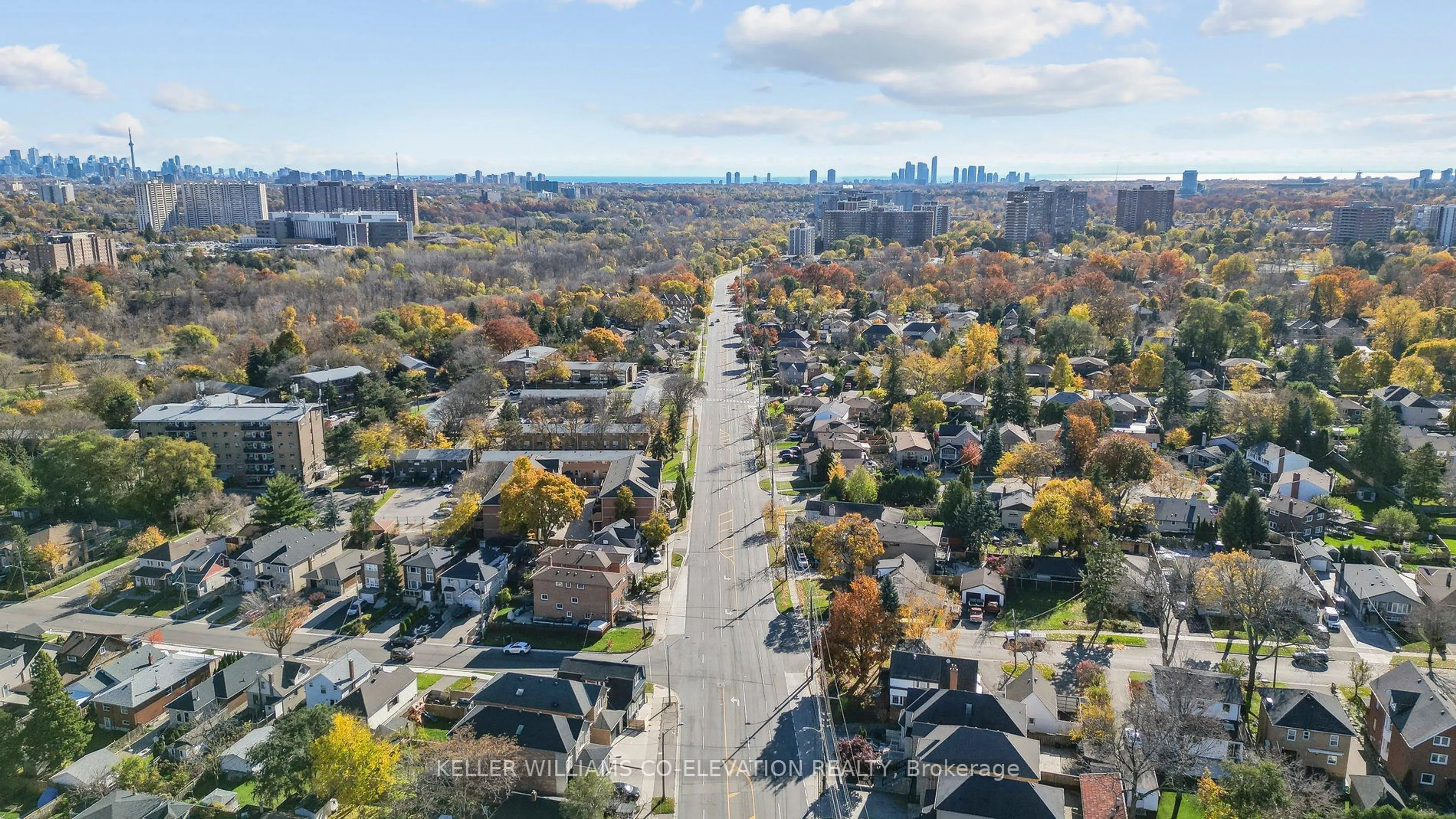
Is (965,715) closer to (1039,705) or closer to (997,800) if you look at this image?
(1039,705)

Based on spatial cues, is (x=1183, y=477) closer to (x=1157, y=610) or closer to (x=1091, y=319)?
(x=1157, y=610)

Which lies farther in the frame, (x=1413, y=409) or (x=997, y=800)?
(x=1413, y=409)

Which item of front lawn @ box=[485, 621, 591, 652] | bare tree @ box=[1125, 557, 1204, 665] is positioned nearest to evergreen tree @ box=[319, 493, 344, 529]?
front lawn @ box=[485, 621, 591, 652]

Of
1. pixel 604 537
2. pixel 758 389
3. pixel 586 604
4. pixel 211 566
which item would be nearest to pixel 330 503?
pixel 211 566

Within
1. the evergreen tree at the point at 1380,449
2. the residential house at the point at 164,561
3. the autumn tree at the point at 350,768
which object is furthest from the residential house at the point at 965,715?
the residential house at the point at 164,561

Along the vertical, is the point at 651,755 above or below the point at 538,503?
below

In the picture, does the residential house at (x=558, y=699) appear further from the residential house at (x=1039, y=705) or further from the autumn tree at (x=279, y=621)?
the residential house at (x=1039, y=705)

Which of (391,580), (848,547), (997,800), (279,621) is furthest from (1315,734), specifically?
(279,621)
